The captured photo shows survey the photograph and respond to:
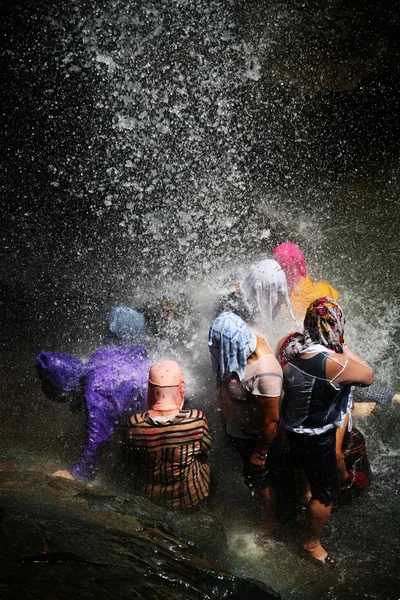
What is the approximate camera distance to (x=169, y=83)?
8414mm

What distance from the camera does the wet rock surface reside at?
6.31 feet

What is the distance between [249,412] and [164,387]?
52cm

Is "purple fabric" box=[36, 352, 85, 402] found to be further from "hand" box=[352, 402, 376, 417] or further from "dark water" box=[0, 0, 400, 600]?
"dark water" box=[0, 0, 400, 600]

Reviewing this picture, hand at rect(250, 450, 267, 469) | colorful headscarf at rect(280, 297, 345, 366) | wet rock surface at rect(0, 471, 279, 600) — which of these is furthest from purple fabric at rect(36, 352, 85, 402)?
colorful headscarf at rect(280, 297, 345, 366)

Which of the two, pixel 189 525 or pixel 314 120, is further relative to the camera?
pixel 314 120

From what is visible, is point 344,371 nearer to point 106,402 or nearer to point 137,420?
point 137,420

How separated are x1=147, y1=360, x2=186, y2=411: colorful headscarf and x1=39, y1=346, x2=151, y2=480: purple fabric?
0.39 m

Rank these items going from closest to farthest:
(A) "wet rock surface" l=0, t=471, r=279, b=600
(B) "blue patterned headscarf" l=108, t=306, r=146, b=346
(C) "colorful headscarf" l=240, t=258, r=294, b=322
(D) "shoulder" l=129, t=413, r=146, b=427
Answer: (A) "wet rock surface" l=0, t=471, r=279, b=600 → (D) "shoulder" l=129, t=413, r=146, b=427 → (C) "colorful headscarf" l=240, t=258, r=294, b=322 → (B) "blue patterned headscarf" l=108, t=306, r=146, b=346

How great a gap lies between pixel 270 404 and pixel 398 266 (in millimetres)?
4391

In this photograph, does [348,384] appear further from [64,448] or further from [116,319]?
[64,448]

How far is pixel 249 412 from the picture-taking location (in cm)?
294

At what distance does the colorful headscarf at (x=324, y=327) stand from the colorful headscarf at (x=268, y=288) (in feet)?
3.23

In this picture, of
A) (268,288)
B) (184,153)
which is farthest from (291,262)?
(184,153)

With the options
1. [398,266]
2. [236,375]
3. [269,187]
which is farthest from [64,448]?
[269,187]
